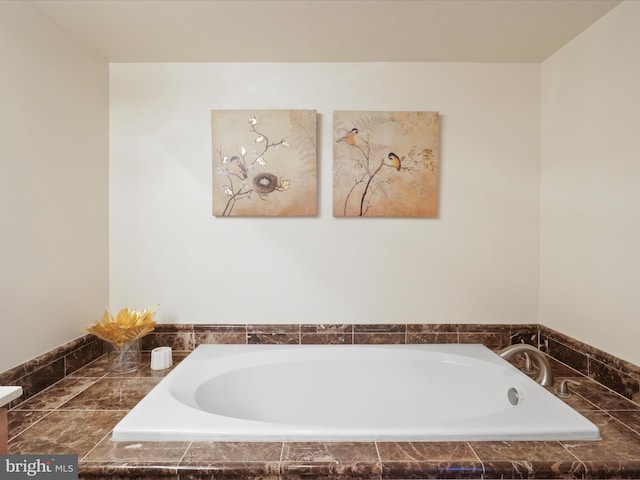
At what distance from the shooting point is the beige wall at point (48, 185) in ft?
4.84

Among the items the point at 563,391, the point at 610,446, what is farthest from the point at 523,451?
the point at 563,391

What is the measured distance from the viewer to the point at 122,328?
179 cm

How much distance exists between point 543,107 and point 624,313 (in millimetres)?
1176

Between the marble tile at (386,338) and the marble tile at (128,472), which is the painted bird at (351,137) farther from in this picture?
the marble tile at (128,472)

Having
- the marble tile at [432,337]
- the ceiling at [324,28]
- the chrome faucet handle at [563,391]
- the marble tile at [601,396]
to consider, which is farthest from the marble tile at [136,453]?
the ceiling at [324,28]

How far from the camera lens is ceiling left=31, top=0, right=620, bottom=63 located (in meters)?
1.57

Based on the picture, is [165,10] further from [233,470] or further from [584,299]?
[584,299]

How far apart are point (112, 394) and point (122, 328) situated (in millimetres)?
333

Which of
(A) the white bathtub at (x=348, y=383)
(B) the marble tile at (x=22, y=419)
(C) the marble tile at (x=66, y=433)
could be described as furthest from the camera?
(A) the white bathtub at (x=348, y=383)

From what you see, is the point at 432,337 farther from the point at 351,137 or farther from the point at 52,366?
the point at 52,366

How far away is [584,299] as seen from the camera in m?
1.77

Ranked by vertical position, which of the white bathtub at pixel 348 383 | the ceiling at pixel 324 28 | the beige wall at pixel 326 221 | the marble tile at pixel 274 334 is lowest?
the white bathtub at pixel 348 383

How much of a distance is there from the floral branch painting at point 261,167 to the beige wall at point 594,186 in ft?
4.26

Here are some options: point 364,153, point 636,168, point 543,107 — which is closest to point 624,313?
point 636,168
